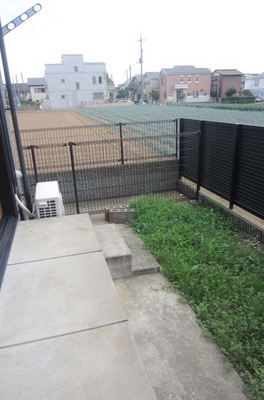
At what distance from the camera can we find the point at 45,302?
213 centimetres

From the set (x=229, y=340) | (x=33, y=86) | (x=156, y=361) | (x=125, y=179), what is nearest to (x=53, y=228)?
(x=156, y=361)

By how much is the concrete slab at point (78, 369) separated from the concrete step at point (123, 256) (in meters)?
1.30

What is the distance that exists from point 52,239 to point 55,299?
40.3 inches

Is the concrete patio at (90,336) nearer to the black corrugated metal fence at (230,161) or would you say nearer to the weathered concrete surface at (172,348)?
the weathered concrete surface at (172,348)

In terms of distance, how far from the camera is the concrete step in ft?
10.4

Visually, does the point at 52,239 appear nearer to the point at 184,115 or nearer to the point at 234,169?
the point at 234,169

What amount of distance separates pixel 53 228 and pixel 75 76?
69285 mm

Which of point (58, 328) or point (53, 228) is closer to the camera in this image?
point (58, 328)

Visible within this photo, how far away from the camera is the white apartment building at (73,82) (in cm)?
6512

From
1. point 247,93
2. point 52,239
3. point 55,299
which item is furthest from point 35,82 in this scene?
point 55,299

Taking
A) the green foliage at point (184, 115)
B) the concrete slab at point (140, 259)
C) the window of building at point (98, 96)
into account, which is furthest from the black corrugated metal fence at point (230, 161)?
the window of building at point (98, 96)

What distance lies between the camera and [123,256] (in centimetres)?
316

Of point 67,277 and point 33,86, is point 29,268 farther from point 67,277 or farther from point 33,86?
point 33,86

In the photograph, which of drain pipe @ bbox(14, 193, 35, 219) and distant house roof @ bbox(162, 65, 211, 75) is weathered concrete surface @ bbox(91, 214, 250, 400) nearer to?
drain pipe @ bbox(14, 193, 35, 219)
